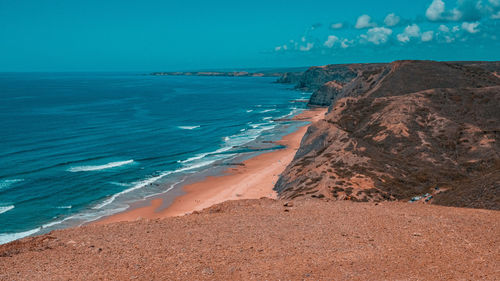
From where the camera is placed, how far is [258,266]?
1455 cm

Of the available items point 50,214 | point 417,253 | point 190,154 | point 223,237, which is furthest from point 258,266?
point 190,154

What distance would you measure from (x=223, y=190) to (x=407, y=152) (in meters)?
18.3

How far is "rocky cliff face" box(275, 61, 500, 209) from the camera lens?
98.3 ft

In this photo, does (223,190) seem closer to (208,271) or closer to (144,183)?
(144,183)

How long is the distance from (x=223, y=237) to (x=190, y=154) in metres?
42.1

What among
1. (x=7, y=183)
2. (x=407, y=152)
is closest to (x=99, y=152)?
(x=7, y=183)

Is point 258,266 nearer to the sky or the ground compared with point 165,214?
nearer to the sky

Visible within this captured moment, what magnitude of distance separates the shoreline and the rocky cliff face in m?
3.18

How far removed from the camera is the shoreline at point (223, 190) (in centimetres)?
3544

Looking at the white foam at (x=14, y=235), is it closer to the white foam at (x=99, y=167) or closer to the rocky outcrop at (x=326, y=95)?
the white foam at (x=99, y=167)

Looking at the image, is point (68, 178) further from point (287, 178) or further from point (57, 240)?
point (57, 240)

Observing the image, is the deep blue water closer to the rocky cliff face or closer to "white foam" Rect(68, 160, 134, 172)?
"white foam" Rect(68, 160, 134, 172)

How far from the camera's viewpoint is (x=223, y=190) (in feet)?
136

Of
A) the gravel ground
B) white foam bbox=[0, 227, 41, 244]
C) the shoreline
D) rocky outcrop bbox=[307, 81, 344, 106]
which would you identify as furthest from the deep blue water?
the gravel ground
